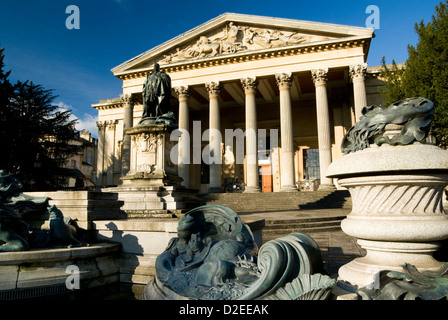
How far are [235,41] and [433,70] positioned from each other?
15569 millimetres

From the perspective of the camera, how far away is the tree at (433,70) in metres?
14.7

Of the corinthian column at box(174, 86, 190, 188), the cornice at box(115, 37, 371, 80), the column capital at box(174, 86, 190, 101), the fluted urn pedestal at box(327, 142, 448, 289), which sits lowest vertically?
the fluted urn pedestal at box(327, 142, 448, 289)

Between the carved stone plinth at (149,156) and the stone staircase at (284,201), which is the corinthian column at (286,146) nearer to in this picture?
the stone staircase at (284,201)

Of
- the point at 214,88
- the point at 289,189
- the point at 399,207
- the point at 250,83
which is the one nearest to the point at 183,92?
the point at 214,88

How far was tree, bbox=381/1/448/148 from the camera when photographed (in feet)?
48.2

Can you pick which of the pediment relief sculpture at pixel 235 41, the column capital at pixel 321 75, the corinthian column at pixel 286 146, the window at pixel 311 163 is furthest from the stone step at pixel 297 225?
the window at pixel 311 163

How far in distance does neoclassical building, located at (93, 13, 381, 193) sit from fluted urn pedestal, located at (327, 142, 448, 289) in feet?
60.5

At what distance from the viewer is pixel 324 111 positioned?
21922mm

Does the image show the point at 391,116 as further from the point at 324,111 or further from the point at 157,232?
the point at 324,111

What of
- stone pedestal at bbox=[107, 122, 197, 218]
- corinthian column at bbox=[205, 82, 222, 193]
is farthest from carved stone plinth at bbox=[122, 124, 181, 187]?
corinthian column at bbox=[205, 82, 222, 193]

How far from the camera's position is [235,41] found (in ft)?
82.2

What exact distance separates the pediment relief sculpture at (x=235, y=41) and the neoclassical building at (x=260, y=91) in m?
0.09

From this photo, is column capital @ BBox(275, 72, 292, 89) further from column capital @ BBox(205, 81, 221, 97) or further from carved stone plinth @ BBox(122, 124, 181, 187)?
carved stone plinth @ BBox(122, 124, 181, 187)

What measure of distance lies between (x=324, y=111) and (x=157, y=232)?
2025cm
